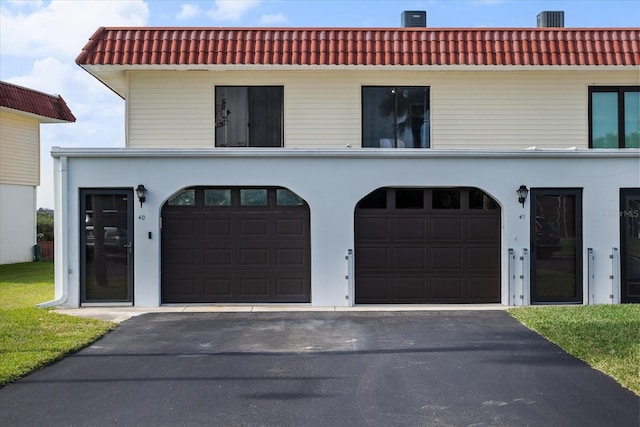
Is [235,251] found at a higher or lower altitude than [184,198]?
lower

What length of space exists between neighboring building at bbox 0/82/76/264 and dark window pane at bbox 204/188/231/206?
12.9m

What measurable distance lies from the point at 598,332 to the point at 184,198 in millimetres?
7953

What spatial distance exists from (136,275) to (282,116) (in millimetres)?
4737

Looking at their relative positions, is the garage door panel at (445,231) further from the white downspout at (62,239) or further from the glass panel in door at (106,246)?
the white downspout at (62,239)

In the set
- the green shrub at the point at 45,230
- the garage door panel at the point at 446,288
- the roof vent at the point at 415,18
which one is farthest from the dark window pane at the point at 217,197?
the green shrub at the point at 45,230

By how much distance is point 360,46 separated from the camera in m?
13.7

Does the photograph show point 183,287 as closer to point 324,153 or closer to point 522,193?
point 324,153

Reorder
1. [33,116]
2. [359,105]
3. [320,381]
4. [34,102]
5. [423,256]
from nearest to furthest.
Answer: [320,381] → [423,256] → [359,105] → [34,102] → [33,116]

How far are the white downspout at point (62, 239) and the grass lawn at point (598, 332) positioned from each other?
8613 mm

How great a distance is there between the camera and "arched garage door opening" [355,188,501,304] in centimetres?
1276

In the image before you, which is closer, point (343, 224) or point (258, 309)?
point (258, 309)

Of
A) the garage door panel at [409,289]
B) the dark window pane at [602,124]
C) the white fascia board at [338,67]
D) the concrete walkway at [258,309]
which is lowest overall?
the concrete walkway at [258,309]

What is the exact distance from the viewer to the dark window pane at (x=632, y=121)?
14.4m

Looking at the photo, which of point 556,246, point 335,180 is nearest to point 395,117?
point 335,180
